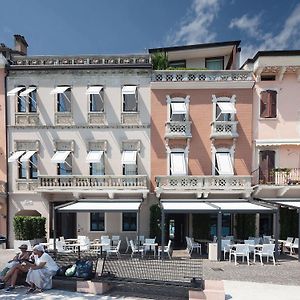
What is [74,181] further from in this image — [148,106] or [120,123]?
[148,106]

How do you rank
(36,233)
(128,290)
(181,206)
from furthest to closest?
(36,233) → (181,206) → (128,290)

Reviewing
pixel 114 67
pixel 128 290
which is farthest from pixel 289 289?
pixel 114 67

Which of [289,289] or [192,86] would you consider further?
[192,86]

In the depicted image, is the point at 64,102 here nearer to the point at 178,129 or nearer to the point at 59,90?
the point at 59,90

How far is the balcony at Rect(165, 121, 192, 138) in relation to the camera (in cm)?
1786

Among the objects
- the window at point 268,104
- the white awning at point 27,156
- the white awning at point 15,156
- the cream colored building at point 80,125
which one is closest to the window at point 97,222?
the cream colored building at point 80,125

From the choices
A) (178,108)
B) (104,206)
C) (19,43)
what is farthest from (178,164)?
(19,43)

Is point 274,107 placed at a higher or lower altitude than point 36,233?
higher

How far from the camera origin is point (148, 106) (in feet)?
60.1

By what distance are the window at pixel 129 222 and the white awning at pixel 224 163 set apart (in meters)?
6.93

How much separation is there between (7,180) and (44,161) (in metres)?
2.98

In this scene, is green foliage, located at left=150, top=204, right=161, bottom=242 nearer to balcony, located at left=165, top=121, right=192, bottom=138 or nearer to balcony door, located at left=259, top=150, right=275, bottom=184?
balcony, located at left=165, top=121, right=192, bottom=138

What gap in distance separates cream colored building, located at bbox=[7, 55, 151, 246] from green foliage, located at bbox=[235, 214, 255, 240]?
661cm

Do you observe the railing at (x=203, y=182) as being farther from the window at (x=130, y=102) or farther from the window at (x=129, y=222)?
the window at (x=130, y=102)
